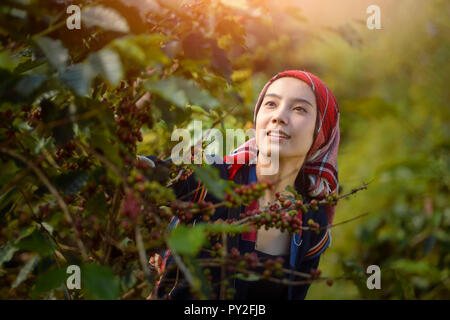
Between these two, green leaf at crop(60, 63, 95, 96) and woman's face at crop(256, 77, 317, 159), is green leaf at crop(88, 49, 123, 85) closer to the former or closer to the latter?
green leaf at crop(60, 63, 95, 96)

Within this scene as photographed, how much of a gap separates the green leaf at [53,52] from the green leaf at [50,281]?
28 cm

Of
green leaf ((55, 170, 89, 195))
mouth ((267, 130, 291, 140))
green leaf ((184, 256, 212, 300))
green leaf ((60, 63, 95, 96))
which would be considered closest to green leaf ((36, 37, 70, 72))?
green leaf ((60, 63, 95, 96))

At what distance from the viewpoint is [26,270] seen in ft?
2.30

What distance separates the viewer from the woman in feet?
3.22

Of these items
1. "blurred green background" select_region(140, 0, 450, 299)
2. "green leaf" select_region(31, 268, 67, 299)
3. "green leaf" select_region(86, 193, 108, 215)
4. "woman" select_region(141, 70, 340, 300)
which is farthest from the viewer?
"blurred green background" select_region(140, 0, 450, 299)

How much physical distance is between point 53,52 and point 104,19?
0.08 m

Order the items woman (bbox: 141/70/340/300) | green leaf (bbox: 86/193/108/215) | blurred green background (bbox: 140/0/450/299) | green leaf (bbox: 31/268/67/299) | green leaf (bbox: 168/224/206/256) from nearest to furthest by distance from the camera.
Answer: green leaf (bbox: 168/224/206/256), green leaf (bbox: 31/268/67/299), green leaf (bbox: 86/193/108/215), woman (bbox: 141/70/340/300), blurred green background (bbox: 140/0/450/299)

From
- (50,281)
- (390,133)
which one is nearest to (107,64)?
(50,281)

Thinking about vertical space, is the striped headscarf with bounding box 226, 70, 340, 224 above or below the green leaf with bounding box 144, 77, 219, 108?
above

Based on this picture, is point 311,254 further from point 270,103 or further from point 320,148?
point 270,103

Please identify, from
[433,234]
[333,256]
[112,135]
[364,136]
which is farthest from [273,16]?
[364,136]

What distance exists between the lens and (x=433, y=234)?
80.7 inches

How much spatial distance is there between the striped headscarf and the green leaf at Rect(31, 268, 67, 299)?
0.56 meters

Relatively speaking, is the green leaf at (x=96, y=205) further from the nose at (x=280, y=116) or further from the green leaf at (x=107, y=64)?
the nose at (x=280, y=116)
